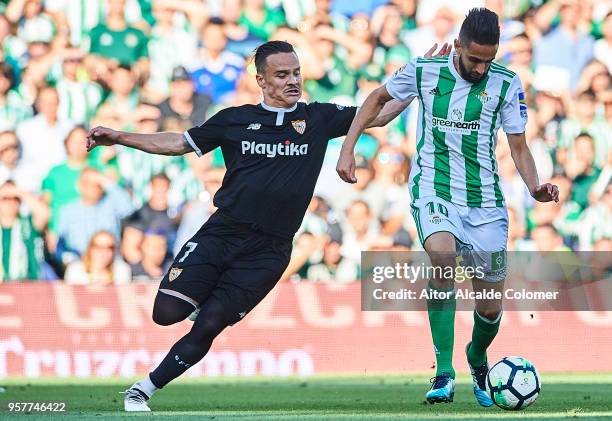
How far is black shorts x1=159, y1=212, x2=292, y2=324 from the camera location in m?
7.34

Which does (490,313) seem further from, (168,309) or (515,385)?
(168,309)

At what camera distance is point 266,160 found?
7.62 meters

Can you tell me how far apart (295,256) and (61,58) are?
11.2 ft

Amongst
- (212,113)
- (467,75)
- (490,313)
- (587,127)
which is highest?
(212,113)

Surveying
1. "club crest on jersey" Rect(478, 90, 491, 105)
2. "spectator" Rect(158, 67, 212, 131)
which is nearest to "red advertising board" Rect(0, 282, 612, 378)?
"spectator" Rect(158, 67, 212, 131)

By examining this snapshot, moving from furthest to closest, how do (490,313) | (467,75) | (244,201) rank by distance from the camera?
(490,313)
(244,201)
(467,75)

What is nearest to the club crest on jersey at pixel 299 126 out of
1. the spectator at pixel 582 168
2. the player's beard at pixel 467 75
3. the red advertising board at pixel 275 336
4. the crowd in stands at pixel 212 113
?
the player's beard at pixel 467 75

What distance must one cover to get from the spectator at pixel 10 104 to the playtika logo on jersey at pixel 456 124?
20.7 ft

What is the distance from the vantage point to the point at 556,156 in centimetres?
1256

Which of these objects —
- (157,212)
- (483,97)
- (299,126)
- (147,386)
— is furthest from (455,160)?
(157,212)

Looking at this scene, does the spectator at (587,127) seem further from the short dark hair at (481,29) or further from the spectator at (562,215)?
the short dark hair at (481,29)

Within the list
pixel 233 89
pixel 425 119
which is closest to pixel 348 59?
pixel 233 89

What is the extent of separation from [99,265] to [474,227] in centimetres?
550

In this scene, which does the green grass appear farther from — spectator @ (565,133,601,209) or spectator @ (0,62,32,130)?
spectator @ (0,62,32,130)
